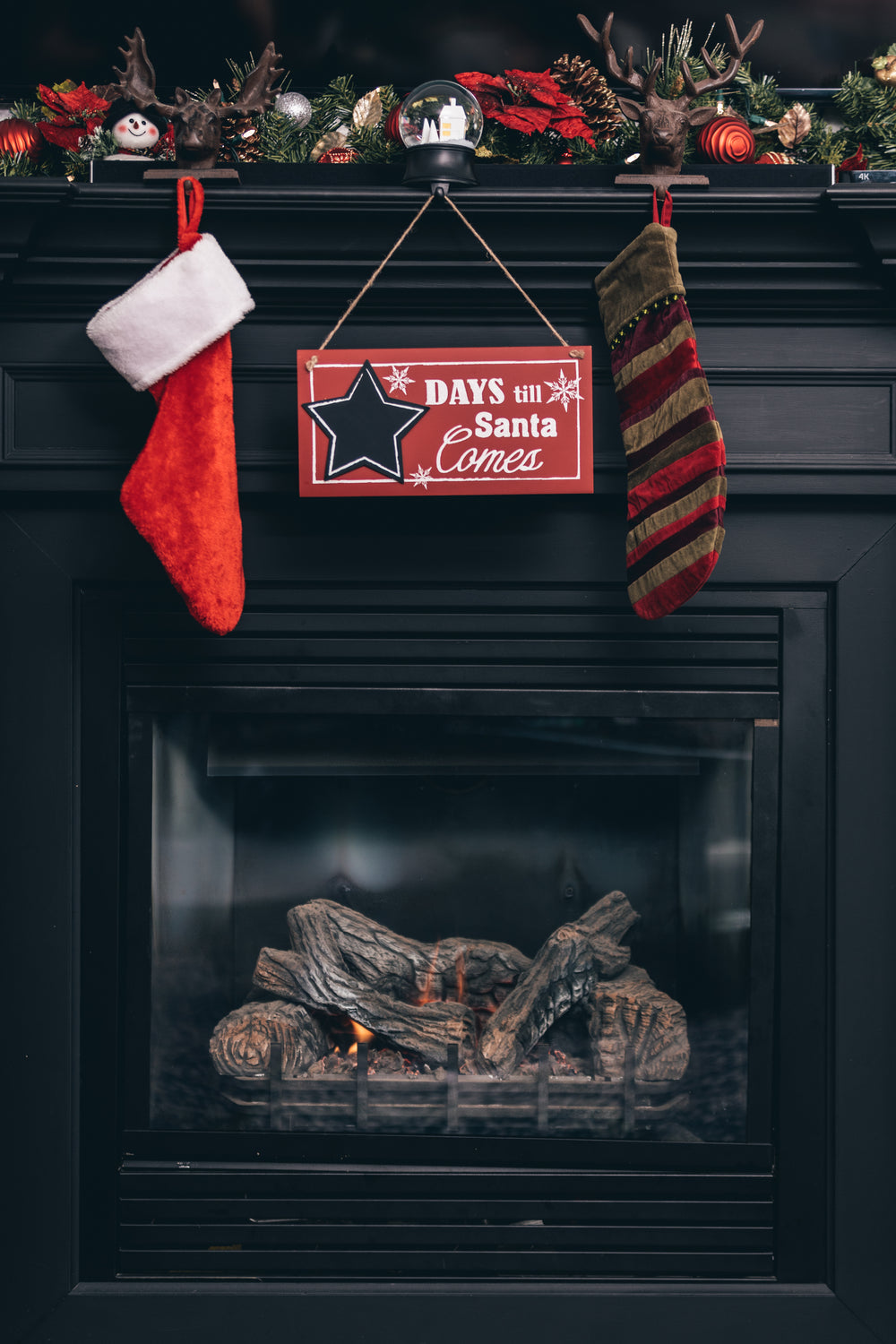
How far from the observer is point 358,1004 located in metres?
1.84

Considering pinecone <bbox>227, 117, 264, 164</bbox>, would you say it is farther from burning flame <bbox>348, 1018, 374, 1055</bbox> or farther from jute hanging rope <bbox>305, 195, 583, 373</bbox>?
burning flame <bbox>348, 1018, 374, 1055</bbox>

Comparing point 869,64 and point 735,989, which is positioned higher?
point 869,64

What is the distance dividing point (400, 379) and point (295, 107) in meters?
0.61

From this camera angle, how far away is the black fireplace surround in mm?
1696

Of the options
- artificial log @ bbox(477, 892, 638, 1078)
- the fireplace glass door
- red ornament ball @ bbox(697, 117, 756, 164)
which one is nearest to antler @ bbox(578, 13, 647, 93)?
red ornament ball @ bbox(697, 117, 756, 164)

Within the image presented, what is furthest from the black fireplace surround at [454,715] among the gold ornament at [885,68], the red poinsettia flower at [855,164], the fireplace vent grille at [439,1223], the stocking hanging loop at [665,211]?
the gold ornament at [885,68]

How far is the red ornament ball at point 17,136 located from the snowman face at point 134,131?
157 millimetres

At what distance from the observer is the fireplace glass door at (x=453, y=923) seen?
177cm

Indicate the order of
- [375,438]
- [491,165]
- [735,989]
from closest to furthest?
[375,438] → [491,165] → [735,989]

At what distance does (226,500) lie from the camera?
160 centimetres

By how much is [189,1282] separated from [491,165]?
217 cm

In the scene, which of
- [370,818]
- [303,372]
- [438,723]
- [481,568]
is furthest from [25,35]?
[370,818]

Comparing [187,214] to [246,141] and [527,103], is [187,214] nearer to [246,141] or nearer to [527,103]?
[246,141]

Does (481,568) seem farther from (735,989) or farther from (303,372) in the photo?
(735,989)
